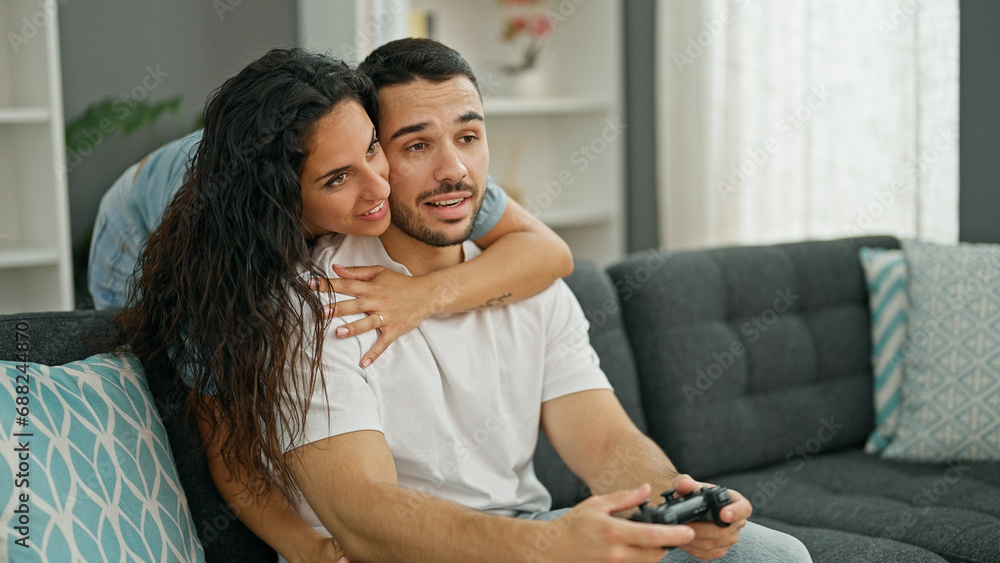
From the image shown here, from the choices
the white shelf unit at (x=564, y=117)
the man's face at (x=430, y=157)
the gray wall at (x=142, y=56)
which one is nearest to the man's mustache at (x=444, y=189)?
the man's face at (x=430, y=157)

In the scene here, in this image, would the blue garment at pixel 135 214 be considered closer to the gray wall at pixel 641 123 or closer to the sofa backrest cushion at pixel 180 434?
the sofa backrest cushion at pixel 180 434

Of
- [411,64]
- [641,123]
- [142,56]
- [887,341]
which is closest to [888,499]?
[887,341]

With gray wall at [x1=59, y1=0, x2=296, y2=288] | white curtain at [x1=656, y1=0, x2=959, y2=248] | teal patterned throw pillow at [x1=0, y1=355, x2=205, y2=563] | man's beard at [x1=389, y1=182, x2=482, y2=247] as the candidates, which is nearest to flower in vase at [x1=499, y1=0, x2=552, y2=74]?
white curtain at [x1=656, y1=0, x2=959, y2=248]

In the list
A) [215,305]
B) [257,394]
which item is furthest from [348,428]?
[215,305]

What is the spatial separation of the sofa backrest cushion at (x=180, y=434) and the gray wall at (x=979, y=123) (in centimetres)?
210

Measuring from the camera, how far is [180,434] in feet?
4.72

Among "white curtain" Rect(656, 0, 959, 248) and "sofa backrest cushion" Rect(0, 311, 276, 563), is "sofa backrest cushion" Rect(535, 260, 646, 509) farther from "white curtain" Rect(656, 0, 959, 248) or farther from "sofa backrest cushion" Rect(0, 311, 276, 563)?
"white curtain" Rect(656, 0, 959, 248)

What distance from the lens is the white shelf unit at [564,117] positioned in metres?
3.75

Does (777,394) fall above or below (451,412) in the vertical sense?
below

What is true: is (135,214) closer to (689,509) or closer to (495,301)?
(495,301)

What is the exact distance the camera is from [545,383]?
5.10 ft

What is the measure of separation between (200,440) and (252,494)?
0.46 ft

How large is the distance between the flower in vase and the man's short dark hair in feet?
7.83

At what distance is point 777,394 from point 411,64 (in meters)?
1.20
